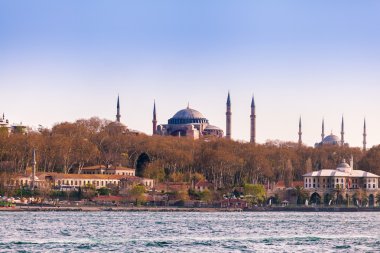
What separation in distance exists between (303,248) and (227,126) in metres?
126

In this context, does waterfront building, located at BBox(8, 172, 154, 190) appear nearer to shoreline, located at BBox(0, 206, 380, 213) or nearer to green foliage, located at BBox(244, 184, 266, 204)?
green foliage, located at BBox(244, 184, 266, 204)

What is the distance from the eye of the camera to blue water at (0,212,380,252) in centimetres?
6350

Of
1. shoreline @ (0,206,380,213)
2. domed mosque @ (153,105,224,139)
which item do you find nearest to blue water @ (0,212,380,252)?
shoreline @ (0,206,380,213)

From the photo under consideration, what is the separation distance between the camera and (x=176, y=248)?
63.3 m

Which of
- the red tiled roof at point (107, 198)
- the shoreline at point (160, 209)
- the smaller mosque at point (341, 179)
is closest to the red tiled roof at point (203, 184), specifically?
the shoreline at point (160, 209)

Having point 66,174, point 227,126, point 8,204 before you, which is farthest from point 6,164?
point 227,126

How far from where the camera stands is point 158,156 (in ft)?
491

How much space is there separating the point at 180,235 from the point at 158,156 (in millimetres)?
76110

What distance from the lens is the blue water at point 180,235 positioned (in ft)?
208

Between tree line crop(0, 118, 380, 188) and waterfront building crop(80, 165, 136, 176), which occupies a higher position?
tree line crop(0, 118, 380, 188)

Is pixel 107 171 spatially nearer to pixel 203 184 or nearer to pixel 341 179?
pixel 203 184

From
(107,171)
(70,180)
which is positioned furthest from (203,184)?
(70,180)

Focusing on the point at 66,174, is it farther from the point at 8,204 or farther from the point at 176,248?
the point at 176,248

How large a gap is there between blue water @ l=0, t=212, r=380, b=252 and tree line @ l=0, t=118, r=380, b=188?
46.0 metres
